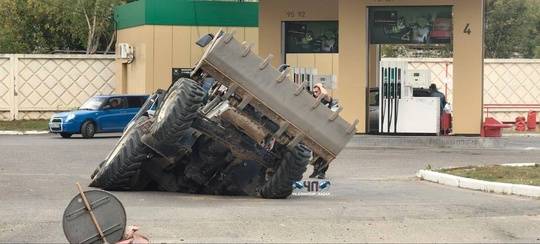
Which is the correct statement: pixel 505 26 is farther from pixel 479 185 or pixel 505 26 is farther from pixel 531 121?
pixel 479 185

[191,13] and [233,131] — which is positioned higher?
[191,13]

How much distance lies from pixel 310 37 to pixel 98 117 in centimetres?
773

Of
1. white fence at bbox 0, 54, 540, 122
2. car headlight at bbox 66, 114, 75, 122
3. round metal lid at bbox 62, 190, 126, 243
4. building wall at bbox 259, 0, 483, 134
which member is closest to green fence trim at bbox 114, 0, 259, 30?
white fence at bbox 0, 54, 540, 122

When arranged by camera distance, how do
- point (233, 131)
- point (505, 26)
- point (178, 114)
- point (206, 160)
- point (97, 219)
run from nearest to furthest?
point (97, 219) → point (178, 114) → point (233, 131) → point (206, 160) → point (505, 26)

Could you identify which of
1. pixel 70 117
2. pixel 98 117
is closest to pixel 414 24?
pixel 98 117

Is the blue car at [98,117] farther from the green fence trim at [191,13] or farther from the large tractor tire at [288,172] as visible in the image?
the large tractor tire at [288,172]

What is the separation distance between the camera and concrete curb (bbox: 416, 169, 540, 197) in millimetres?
16519

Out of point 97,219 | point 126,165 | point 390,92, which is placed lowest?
point 97,219

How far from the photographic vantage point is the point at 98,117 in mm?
35344

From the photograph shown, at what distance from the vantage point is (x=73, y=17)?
4916 centimetres

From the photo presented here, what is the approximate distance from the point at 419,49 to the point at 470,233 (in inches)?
1872

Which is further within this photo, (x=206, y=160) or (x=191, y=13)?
(x=191, y=13)

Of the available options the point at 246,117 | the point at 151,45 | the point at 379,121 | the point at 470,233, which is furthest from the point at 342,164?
the point at 151,45

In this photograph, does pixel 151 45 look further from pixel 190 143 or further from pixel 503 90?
pixel 190 143
